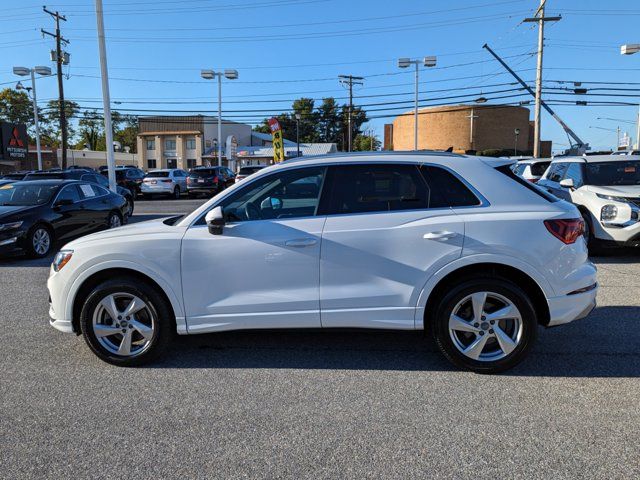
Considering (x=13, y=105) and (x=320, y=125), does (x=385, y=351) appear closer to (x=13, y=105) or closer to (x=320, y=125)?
(x=13, y=105)

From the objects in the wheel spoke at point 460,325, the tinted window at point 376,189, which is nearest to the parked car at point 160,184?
the tinted window at point 376,189

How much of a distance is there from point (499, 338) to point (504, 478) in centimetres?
137

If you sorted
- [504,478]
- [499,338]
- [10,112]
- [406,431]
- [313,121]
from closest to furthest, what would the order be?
[504,478] → [406,431] → [499,338] → [10,112] → [313,121]

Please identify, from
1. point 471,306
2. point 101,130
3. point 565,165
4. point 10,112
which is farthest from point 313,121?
point 471,306

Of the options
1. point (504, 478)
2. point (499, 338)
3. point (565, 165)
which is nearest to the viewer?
point (504, 478)

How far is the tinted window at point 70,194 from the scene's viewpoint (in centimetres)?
1029

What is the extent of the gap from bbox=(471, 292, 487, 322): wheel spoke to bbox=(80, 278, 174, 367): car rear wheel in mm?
2435

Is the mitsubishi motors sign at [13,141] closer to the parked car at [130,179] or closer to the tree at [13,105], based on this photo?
the parked car at [130,179]

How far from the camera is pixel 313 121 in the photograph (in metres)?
107

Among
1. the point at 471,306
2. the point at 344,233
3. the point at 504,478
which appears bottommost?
the point at 504,478

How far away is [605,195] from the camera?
825cm

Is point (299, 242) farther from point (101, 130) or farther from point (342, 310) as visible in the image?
point (101, 130)

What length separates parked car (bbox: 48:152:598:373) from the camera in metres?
3.76

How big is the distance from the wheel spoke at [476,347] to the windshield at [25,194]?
29.7ft
